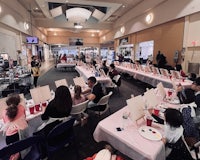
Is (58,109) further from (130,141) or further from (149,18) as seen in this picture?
(149,18)

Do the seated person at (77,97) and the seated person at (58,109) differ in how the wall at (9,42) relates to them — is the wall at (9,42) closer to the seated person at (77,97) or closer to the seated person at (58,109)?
the seated person at (77,97)

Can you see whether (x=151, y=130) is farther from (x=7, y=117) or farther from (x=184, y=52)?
(x=184, y=52)

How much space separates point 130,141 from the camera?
1.65 meters

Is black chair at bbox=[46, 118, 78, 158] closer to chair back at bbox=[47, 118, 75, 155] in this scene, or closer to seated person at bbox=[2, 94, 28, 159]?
chair back at bbox=[47, 118, 75, 155]

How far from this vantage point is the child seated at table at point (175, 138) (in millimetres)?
1663

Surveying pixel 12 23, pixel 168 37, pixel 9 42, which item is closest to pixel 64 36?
pixel 12 23

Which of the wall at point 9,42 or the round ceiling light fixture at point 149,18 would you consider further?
the round ceiling light fixture at point 149,18

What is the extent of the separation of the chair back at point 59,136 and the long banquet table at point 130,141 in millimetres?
432

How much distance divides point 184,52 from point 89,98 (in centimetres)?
605

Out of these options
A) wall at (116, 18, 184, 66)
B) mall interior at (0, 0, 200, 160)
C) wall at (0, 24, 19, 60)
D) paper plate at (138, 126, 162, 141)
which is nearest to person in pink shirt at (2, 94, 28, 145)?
mall interior at (0, 0, 200, 160)

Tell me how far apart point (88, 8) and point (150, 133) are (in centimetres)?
1197

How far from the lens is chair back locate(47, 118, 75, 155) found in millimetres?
1823

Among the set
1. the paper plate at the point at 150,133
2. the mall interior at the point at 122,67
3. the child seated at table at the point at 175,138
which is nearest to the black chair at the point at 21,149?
the mall interior at the point at 122,67

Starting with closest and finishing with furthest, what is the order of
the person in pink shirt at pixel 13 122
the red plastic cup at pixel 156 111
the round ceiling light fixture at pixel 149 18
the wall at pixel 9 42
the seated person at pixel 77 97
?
the person in pink shirt at pixel 13 122 < the red plastic cup at pixel 156 111 < the seated person at pixel 77 97 < the wall at pixel 9 42 < the round ceiling light fixture at pixel 149 18
